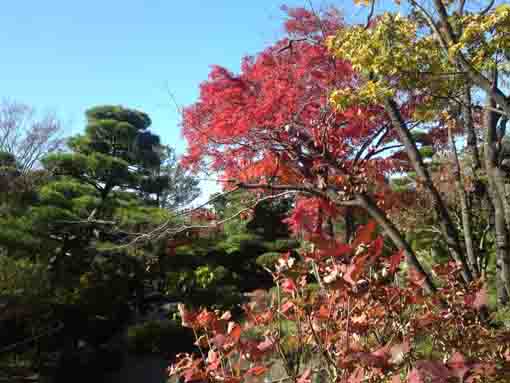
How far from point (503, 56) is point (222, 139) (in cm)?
286

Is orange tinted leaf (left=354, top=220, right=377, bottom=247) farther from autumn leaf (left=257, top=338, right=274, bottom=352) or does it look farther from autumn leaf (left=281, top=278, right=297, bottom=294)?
autumn leaf (left=257, top=338, right=274, bottom=352)

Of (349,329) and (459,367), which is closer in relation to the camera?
(459,367)

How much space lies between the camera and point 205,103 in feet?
17.4

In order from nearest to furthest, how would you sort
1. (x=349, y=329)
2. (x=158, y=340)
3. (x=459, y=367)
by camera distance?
1. (x=459, y=367)
2. (x=349, y=329)
3. (x=158, y=340)

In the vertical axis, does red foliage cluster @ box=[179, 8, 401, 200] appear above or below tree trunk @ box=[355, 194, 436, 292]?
above

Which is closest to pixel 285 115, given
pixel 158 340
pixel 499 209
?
pixel 499 209

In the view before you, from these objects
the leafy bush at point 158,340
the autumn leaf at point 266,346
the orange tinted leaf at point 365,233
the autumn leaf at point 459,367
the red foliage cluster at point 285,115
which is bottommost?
the leafy bush at point 158,340

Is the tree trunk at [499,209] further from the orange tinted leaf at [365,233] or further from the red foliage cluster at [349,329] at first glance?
the orange tinted leaf at [365,233]

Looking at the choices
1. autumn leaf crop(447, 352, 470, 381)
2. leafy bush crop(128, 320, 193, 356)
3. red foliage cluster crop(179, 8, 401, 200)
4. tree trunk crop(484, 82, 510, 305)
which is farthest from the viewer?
leafy bush crop(128, 320, 193, 356)

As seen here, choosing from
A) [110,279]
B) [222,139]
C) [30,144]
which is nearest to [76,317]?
[110,279]

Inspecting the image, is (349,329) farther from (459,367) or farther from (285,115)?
(285,115)

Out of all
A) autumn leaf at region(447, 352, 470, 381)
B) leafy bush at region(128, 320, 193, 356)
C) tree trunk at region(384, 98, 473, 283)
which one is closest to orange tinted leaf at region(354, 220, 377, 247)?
autumn leaf at region(447, 352, 470, 381)

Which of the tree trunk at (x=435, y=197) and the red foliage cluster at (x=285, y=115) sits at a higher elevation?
the red foliage cluster at (x=285, y=115)

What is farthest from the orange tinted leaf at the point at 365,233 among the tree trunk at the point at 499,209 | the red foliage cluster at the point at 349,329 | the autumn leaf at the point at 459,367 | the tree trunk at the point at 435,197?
the tree trunk at the point at 499,209
